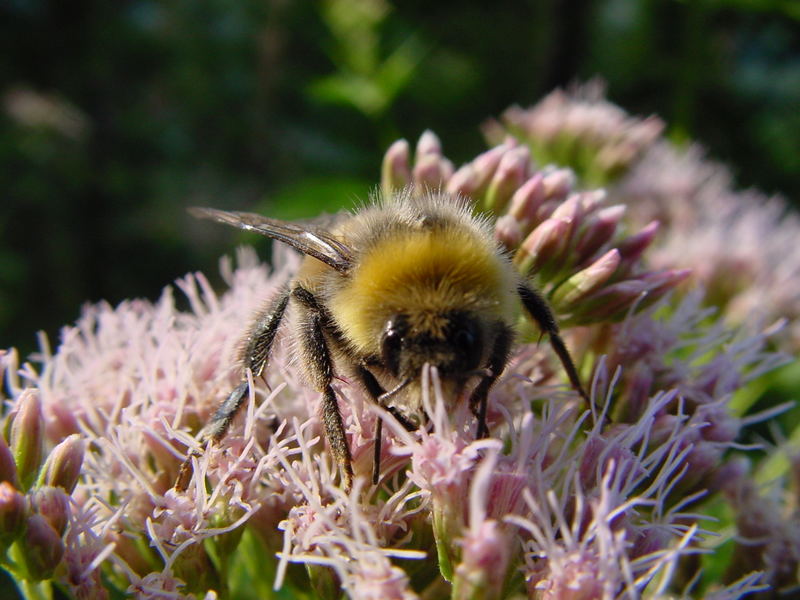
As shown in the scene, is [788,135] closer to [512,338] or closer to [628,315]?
[628,315]

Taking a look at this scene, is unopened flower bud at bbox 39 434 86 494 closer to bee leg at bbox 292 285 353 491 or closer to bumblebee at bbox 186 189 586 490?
bumblebee at bbox 186 189 586 490

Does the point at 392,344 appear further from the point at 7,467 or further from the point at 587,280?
the point at 7,467

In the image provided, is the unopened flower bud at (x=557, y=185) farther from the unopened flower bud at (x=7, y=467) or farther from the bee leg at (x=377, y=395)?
the unopened flower bud at (x=7, y=467)

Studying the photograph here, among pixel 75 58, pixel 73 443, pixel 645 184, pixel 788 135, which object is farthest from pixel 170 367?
pixel 75 58

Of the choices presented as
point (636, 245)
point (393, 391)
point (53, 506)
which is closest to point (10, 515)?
point (53, 506)

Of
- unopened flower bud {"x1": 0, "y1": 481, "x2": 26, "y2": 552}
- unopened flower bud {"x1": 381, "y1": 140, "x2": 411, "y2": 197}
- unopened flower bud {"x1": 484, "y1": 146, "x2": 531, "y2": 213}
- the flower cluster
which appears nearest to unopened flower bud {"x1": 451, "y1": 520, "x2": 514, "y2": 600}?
the flower cluster

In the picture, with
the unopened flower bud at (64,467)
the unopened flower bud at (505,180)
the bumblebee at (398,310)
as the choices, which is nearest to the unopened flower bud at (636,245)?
the unopened flower bud at (505,180)
